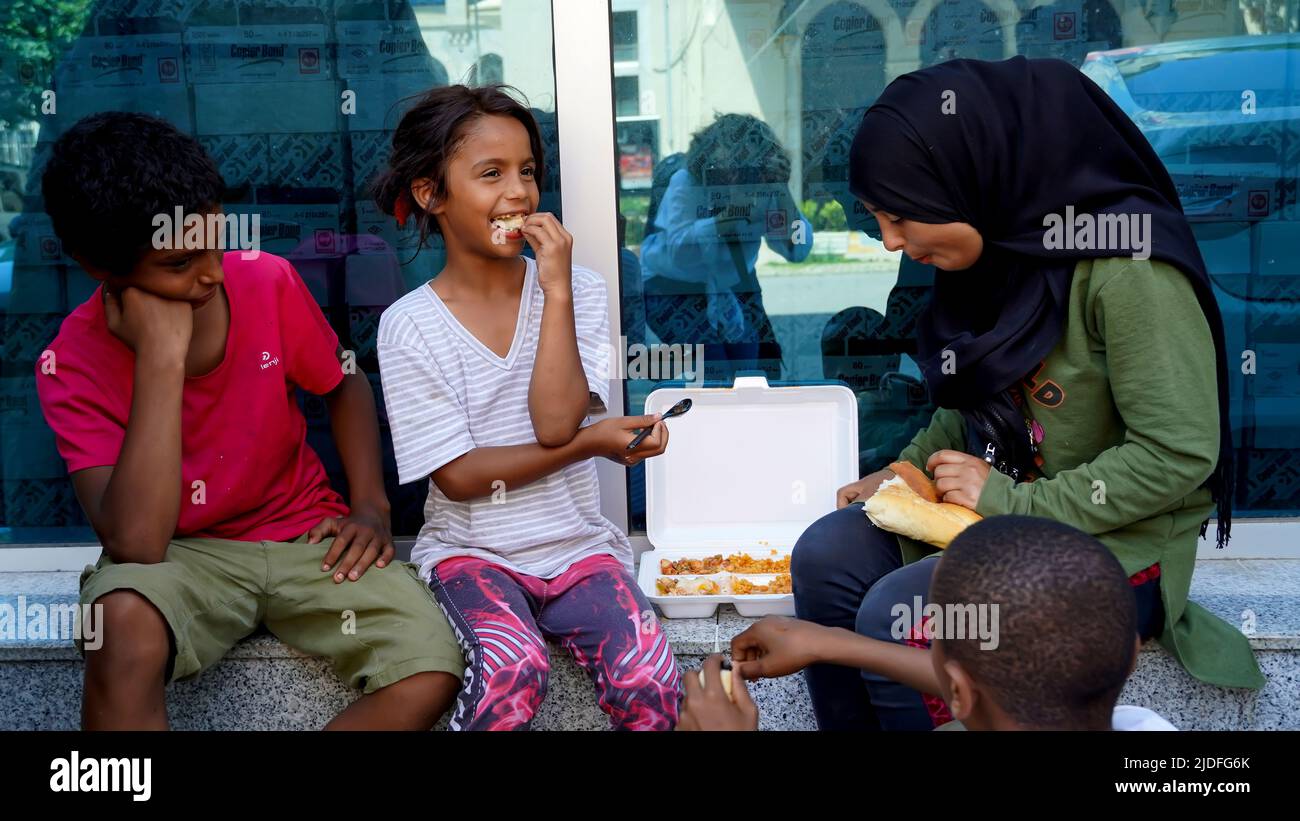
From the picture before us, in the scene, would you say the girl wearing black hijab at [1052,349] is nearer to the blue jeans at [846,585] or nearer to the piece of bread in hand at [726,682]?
→ the blue jeans at [846,585]

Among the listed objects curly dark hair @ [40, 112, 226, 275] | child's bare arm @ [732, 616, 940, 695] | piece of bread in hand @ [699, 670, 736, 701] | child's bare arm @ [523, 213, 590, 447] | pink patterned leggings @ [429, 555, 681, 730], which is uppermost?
curly dark hair @ [40, 112, 226, 275]

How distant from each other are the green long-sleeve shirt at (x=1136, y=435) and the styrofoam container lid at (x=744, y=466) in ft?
2.39

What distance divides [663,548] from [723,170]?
969 mm

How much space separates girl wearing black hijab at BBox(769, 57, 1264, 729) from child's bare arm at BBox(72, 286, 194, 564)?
121 centimetres

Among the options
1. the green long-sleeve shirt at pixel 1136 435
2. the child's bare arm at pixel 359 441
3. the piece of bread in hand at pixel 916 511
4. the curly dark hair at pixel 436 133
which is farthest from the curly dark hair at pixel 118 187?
the green long-sleeve shirt at pixel 1136 435

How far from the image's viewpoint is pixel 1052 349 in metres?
2.29

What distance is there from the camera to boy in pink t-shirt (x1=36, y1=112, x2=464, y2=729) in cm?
229

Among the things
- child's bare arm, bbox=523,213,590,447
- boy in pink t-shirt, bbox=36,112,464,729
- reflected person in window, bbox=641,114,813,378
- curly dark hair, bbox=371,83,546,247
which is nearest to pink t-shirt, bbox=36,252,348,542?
boy in pink t-shirt, bbox=36,112,464,729

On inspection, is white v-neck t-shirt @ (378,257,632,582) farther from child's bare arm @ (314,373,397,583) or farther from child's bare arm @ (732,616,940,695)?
child's bare arm @ (732,616,940,695)

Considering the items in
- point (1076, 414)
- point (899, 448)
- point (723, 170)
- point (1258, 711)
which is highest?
point (723, 170)

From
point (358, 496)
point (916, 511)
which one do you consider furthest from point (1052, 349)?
point (358, 496)

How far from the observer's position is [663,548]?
3.05 metres
